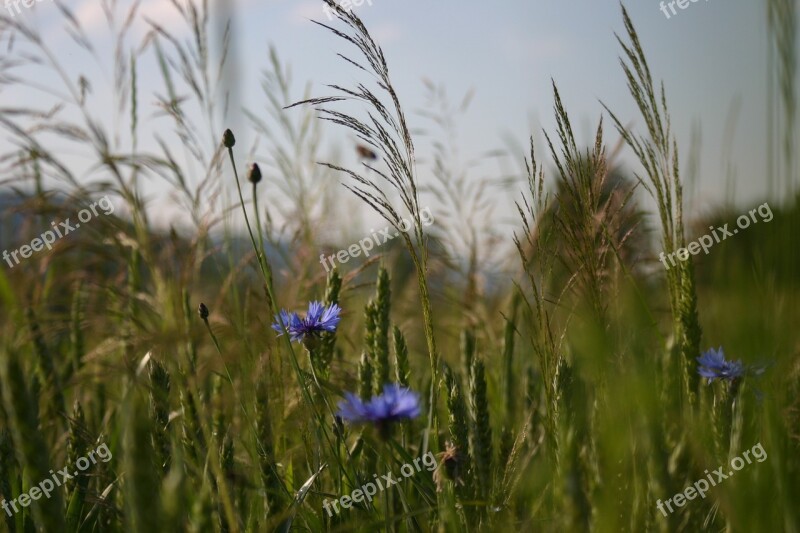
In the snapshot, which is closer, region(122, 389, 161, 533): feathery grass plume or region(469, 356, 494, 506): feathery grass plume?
region(122, 389, 161, 533): feathery grass plume

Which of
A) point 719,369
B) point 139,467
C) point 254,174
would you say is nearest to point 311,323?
point 254,174

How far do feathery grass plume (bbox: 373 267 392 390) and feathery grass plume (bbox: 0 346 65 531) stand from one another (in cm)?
79

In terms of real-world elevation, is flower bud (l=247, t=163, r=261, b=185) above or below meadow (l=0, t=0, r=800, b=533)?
above

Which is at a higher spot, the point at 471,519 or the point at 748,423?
the point at 748,423

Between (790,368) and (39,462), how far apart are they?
5.95 ft

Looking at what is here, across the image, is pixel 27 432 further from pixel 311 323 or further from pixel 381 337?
pixel 381 337

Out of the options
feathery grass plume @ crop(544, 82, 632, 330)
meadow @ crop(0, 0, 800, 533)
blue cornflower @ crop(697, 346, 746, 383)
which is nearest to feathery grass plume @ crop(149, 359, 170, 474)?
meadow @ crop(0, 0, 800, 533)

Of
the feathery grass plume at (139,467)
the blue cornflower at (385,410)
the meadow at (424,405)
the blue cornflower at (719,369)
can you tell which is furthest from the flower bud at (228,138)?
the blue cornflower at (719,369)

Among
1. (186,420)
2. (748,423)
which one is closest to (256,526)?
(186,420)

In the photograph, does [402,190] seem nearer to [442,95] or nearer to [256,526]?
[256,526]

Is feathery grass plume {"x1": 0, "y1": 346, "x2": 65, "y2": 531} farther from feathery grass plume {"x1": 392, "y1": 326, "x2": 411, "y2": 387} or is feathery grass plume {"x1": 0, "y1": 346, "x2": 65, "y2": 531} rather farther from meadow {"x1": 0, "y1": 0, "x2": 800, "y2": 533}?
feathery grass plume {"x1": 392, "y1": 326, "x2": 411, "y2": 387}

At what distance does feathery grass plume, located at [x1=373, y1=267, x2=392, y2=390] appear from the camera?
1.79 metres

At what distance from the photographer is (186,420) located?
5.09 ft

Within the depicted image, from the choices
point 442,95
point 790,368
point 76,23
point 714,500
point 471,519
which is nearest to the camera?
point 471,519
